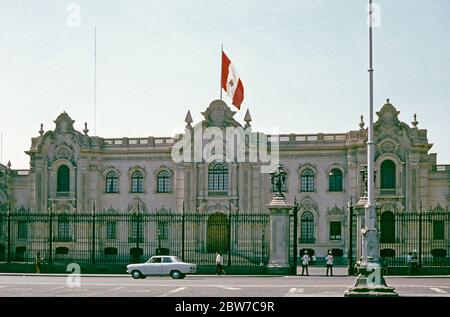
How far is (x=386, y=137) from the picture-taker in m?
55.4

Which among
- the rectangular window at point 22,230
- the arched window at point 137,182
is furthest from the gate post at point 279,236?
the rectangular window at point 22,230

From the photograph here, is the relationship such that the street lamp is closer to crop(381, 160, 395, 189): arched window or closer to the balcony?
crop(381, 160, 395, 189): arched window

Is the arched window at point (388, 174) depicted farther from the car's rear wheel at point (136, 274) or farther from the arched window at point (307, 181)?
the car's rear wheel at point (136, 274)

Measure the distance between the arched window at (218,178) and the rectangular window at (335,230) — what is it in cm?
848

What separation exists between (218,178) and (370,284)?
33574 mm

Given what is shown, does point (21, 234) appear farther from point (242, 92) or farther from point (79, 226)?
point (242, 92)

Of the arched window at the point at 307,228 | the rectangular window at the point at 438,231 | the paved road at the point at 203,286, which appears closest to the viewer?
the paved road at the point at 203,286

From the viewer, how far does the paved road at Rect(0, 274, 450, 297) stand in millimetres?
28812

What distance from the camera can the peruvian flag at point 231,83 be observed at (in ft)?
174

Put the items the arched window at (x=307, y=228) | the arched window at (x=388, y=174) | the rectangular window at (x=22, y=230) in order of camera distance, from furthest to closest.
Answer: the rectangular window at (x=22, y=230) → the arched window at (x=307, y=228) → the arched window at (x=388, y=174)

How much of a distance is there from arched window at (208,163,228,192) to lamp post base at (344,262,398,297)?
33139mm

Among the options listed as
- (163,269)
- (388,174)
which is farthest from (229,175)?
(163,269)
